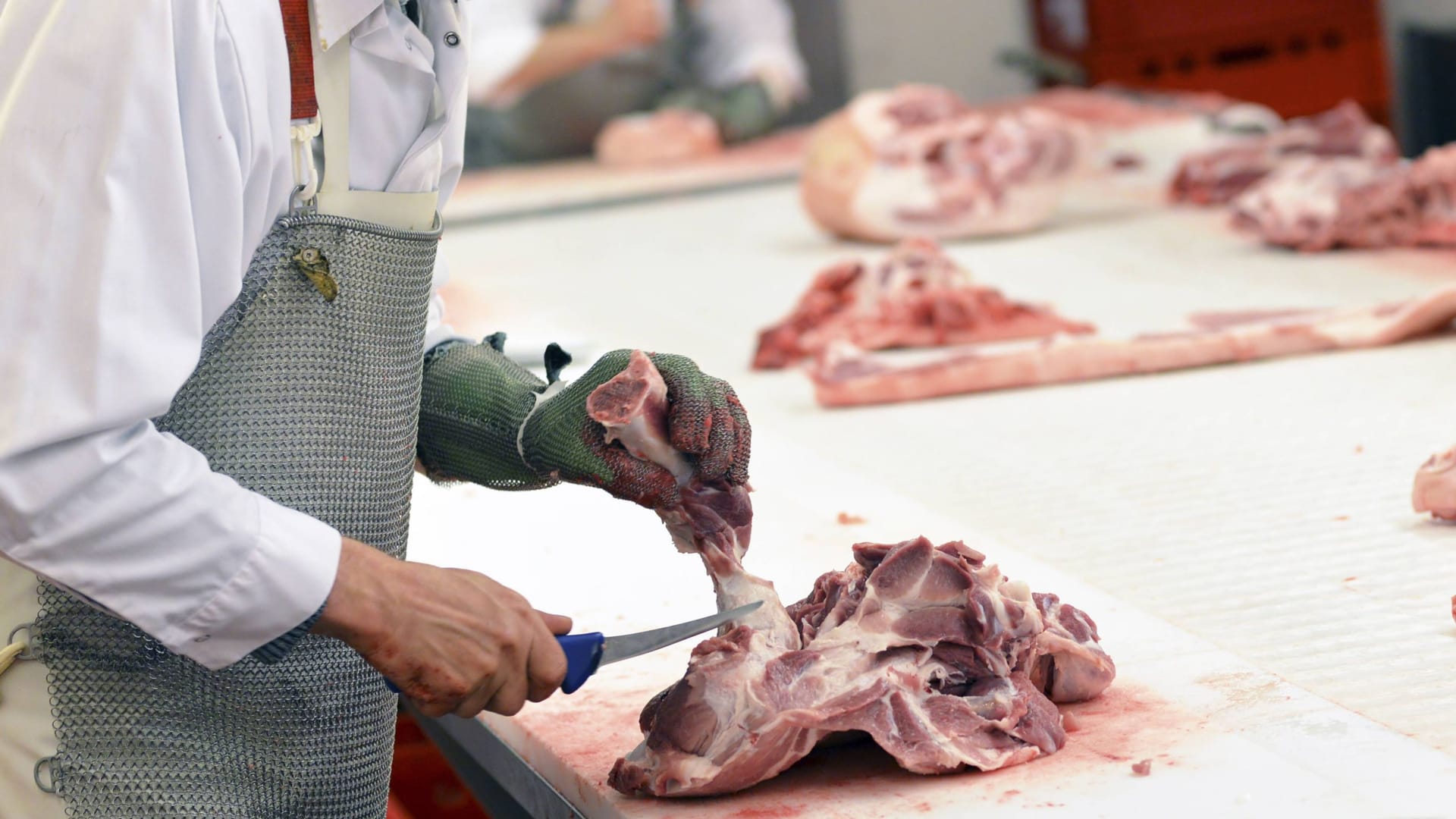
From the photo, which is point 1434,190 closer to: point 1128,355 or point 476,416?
point 1128,355

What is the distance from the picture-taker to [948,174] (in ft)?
15.6

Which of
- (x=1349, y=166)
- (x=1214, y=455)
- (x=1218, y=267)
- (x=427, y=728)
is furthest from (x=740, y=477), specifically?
(x=1349, y=166)

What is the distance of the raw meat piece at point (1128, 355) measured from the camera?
308cm

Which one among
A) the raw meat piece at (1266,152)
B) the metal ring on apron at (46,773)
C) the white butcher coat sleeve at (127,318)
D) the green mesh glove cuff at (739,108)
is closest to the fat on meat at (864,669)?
the white butcher coat sleeve at (127,318)

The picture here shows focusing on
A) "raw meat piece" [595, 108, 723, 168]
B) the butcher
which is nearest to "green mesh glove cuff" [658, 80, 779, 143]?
"raw meat piece" [595, 108, 723, 168]

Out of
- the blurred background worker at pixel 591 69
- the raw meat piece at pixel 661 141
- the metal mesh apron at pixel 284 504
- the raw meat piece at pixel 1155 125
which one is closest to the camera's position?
the metal mesh apron at pixel 284 504

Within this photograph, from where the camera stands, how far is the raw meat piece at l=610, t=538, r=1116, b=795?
1.41 meters

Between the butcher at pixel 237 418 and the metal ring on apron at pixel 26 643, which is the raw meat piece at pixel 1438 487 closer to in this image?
the butcher at pixel 237 418

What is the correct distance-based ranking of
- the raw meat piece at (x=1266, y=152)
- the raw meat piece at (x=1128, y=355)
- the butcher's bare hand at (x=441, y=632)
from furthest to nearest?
1. the raw meat piece at (x=1266, y=152)
2. the raw meat piece at (x=1128, y=355)
3. the butcher's bare hand at (x=441, y=632)

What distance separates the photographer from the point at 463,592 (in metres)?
1.31

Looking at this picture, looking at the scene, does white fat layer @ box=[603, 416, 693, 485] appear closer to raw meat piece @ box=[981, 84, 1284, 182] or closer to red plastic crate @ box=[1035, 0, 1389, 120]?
raw meat piece @ box=[981, 84, 1284, 182]

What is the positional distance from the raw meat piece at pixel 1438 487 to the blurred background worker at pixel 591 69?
561cm

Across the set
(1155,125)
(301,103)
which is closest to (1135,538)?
(301,103)

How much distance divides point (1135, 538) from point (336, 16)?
1277mm
